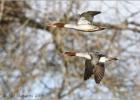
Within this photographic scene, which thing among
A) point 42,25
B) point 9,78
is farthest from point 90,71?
point 42,25

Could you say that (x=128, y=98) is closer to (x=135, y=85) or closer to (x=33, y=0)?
(x=135, y=85)

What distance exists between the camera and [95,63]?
0.93 metres

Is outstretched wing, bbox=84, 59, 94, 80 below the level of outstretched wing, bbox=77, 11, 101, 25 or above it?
below

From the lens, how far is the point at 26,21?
19.6ft

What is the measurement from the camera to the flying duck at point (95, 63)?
92 cm

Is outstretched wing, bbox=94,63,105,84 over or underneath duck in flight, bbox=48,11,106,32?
underneath

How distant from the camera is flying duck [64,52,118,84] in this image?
917 mm

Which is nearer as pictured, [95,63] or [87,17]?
[95,63]

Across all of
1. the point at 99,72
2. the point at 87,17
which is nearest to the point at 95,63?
the point at 99,72

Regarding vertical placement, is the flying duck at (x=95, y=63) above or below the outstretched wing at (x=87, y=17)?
below

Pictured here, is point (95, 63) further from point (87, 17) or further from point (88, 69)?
point (87, 17)

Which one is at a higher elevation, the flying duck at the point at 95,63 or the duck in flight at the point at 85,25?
the duck in flight at the point at 85,25

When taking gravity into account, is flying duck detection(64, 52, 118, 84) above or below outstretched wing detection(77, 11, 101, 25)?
below

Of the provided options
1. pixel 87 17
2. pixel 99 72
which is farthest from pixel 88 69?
pixel 87 17
